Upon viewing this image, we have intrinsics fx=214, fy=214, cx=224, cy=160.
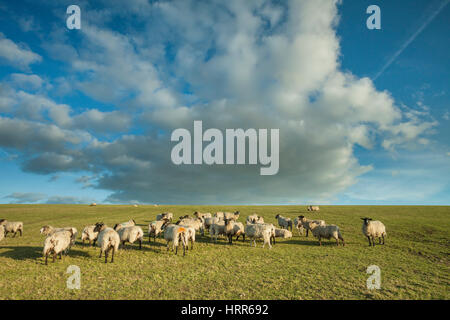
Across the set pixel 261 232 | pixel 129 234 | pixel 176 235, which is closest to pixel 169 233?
pixel 176 235

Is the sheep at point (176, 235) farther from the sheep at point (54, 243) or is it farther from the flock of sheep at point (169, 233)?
the sheep at point (54, 243)

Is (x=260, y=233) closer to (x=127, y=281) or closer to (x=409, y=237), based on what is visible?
(x=127, y=281)

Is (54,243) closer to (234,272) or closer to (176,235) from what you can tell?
(176,235)

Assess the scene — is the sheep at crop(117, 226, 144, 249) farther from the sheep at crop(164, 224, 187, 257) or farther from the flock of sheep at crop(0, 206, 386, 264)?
the sheep at crop(164, 224, 187, 257)

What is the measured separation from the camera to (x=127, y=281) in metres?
11.1

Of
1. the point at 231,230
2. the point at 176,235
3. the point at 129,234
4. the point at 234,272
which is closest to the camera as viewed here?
the point at 234,272

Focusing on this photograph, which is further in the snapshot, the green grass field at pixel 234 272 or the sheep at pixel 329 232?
the sheep at pixel 329 232

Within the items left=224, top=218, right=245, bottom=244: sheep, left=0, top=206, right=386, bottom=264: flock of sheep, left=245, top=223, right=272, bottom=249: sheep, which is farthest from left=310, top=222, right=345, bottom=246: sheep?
left=224, top=218, right=245, bottom=244: sheep

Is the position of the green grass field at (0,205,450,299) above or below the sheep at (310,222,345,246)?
below

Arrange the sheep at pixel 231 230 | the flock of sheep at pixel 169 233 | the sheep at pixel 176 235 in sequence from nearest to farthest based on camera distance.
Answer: the flock of sheep at pixel 169 233 → the sheep at pixel 176 235 → the sheep at pixel 231 230

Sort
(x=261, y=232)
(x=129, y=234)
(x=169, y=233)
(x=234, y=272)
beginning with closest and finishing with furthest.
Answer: (x=234, y=272)
(x=129, y=234)
(x=169, y=233)
(x=261, y=232)

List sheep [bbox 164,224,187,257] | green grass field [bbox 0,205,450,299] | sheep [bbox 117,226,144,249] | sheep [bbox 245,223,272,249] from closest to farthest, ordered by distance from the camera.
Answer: green grass field [bbox 0,205,450,299] < sheep [bbox 117,226,144,249] < sheep [bbox 164,224,187,257] < sheep [bbox 245,223,272,249]

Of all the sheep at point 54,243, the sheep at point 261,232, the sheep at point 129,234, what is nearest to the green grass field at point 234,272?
the sheep at point 54,243
